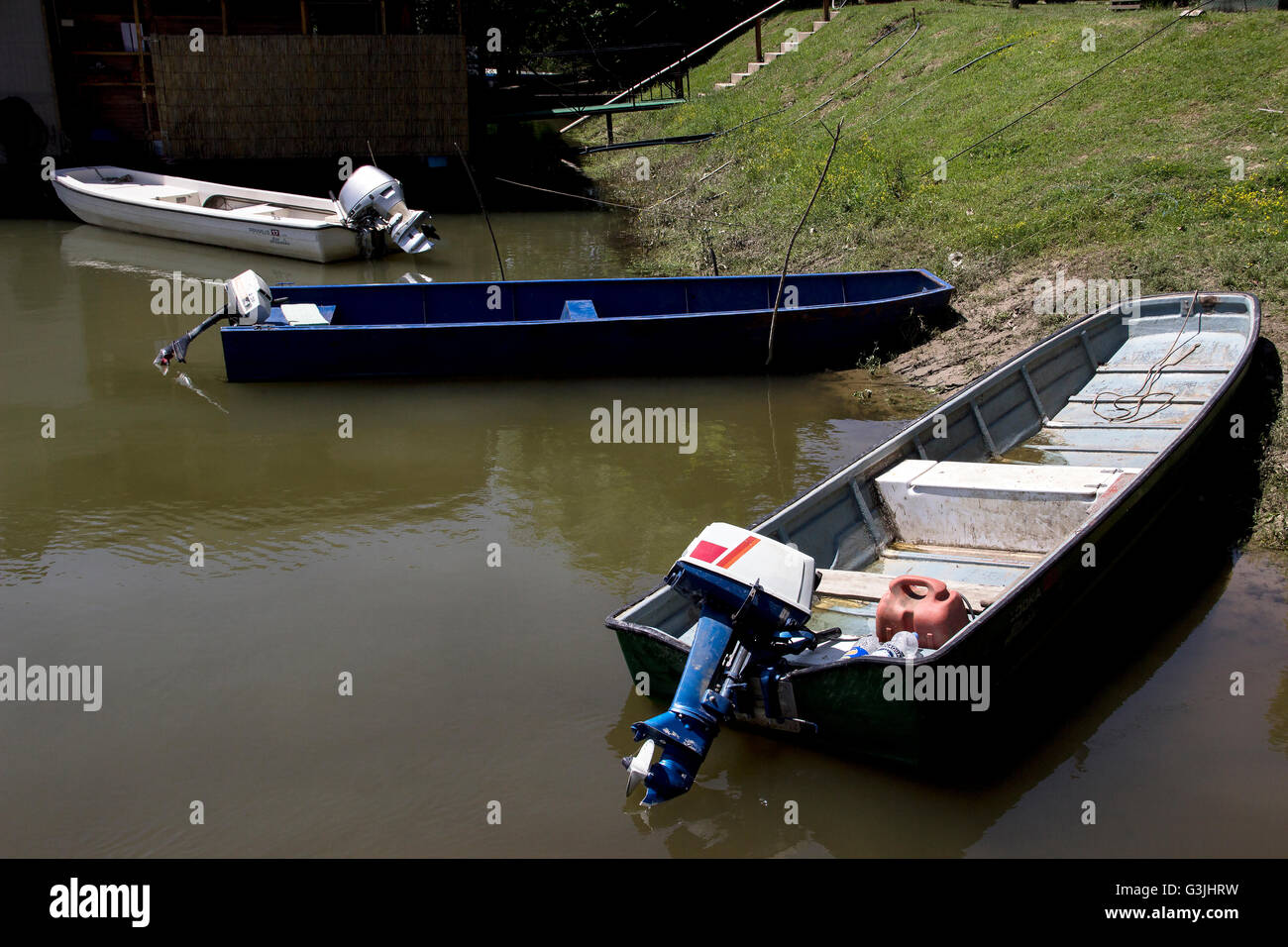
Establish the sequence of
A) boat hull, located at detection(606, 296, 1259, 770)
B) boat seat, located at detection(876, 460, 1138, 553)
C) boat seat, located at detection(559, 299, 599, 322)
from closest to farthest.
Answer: boat hull, located at detection(606, 296, 1259, 770) < boat seat, located at detection(876, 460, 1138, 553) < boat seat, located at detection(559, 299, 599, 322)

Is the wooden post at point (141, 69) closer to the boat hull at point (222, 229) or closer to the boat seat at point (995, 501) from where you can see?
the boat hull at point (222, 229)

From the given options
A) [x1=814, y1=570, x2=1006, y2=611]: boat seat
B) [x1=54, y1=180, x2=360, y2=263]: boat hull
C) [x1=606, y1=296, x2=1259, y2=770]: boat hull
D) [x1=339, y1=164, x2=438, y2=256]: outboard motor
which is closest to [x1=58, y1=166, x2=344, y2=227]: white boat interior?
[x1=54, y1=180, x2=360, y2=263]: boat hull

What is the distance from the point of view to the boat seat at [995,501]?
23.4ft

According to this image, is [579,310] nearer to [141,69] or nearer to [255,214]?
[255,214]

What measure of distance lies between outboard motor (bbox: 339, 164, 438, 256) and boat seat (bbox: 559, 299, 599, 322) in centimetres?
459

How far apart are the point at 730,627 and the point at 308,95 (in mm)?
18338

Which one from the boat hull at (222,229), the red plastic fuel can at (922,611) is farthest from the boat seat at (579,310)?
the red plastic fuel can at (922,611)

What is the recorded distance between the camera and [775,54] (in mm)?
25656

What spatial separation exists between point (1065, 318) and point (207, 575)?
8.42m

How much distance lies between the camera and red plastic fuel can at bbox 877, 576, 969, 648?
5.50 metres

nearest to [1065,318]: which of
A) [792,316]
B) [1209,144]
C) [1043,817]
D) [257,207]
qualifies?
[792,316]

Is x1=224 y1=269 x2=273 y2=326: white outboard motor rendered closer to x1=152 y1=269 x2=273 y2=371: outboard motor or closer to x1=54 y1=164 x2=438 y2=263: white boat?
x1=152 y1=269 x2=273 y2=371: outboard motor

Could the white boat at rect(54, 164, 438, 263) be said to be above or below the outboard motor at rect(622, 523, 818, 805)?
above
